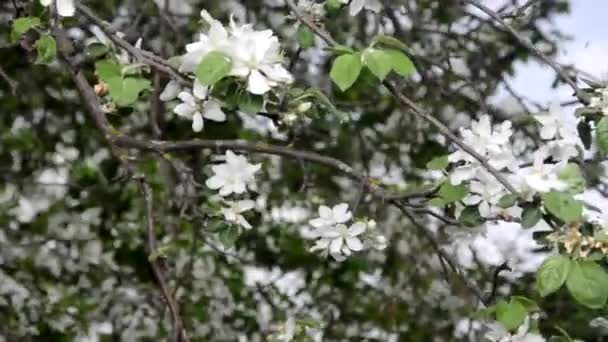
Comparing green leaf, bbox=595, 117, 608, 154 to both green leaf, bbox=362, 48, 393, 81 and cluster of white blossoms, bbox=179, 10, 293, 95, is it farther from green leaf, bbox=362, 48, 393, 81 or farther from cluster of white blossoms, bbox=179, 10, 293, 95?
cluster of white blossoms, bbox=179, 10, 293, 95

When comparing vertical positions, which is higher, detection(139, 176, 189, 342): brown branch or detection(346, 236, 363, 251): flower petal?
detection(346, 236, 363, 251): flower petal

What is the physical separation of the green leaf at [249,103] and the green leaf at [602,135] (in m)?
0.42

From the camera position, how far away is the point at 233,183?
4.87ft

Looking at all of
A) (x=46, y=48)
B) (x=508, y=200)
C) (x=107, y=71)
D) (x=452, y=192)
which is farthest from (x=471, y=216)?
(x=46, y=48)

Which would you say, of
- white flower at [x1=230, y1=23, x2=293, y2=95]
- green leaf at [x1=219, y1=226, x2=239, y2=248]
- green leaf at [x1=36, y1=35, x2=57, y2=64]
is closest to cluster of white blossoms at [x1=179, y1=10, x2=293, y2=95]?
white flower at [x1=230, y1=23, x2=293, y2=95]

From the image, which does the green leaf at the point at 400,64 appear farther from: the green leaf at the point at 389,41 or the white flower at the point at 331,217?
the white flower at the point at 331,217

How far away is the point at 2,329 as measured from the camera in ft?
8.02

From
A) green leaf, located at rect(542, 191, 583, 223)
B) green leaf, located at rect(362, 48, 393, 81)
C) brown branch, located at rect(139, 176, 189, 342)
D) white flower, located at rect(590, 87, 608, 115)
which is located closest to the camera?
green leaf, located at rect(542, 191, 583, 223)

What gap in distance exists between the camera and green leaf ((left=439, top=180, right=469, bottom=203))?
4.12 ft

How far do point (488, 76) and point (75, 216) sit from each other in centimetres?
119

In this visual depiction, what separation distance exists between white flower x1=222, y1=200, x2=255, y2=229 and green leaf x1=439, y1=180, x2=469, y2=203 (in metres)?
0.32

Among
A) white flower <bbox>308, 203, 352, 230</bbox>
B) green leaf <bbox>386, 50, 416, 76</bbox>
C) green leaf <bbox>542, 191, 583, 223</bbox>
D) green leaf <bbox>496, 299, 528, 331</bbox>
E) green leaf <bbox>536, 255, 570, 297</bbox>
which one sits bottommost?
white flower <bbox>308, 203, 352, 230</bbox>

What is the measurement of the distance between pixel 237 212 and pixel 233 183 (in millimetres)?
41

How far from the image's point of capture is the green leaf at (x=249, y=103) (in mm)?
1162
